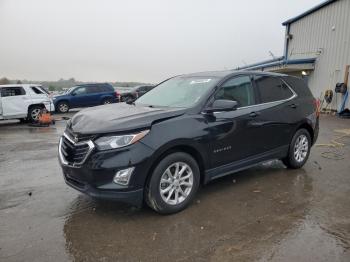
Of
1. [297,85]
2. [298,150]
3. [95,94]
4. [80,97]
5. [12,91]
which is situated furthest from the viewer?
[95,94]

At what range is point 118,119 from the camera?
394cm

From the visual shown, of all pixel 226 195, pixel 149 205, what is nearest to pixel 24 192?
pixel 149 205

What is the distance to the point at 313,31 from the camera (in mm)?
19531

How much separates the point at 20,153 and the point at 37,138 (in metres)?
2.43

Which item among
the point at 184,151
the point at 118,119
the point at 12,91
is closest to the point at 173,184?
the point at 184,151

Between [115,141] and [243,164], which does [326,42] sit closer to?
[243,164]

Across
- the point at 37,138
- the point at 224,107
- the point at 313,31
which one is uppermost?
the point at 313,31

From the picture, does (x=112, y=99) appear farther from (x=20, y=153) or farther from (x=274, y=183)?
(x=274, y=183)

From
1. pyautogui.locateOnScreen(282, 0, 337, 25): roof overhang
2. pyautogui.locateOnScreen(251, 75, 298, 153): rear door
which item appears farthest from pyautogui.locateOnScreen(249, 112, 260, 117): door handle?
pyautogui.locateOnScreen(282, 0, 337, 25): roof overhang

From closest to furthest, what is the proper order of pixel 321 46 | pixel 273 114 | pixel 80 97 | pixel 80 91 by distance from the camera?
pixel 273 114, pixel 321 46, pixel 80 97, pixel 80 91

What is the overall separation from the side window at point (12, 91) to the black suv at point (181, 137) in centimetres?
1063

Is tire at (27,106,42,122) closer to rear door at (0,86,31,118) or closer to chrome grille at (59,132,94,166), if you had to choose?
rear door at (0,86,31,118)

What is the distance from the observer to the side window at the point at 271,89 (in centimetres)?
534

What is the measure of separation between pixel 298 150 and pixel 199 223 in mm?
3021
